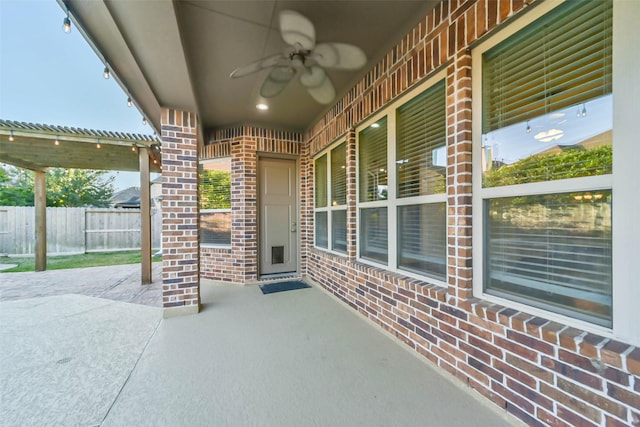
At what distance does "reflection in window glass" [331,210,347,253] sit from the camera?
353 cm

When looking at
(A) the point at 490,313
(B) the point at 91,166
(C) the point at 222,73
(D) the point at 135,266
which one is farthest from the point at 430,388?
(B) the point at 91,166

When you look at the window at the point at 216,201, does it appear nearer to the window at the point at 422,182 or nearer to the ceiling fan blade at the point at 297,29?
the ceiling fan blade at the point at 297,29

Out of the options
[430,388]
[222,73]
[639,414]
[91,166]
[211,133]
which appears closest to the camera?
[639,414]

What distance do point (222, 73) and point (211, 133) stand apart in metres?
2.09

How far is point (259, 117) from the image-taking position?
12.9 feet

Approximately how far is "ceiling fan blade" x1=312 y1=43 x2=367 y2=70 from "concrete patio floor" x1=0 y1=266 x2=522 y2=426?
2514mm

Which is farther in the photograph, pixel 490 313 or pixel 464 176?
pixel 464 176

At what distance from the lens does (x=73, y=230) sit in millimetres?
7938

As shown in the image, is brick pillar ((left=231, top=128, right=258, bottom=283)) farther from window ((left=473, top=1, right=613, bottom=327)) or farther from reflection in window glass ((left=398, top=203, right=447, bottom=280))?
window ((left=473, top=1, right=613, bottom=327))

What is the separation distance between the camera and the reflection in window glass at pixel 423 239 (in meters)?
2.00

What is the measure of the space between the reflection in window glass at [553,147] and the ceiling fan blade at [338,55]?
3.94ft

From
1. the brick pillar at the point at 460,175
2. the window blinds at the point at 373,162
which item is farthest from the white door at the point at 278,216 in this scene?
the brick pillar at the point at 460,175

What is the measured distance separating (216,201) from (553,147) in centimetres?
460

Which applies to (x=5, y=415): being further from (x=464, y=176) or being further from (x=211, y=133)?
(x=211, y=133)
